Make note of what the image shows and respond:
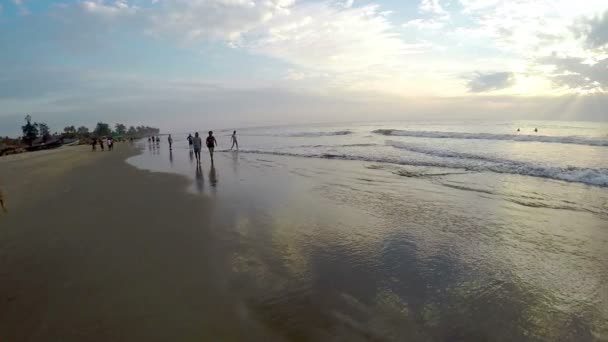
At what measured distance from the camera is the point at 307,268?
4812 millimetres

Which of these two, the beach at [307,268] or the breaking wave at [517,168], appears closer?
the beach at [307,268]

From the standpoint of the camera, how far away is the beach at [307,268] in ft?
11.2

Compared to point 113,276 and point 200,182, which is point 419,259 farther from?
point 200,182

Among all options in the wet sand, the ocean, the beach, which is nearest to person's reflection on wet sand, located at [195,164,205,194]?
the ocean

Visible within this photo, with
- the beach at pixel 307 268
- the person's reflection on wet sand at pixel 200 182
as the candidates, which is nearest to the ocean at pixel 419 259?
the beach at pixel 307 268

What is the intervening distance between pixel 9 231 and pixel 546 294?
395 inches

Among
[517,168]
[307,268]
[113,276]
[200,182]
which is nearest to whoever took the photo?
[113,276]

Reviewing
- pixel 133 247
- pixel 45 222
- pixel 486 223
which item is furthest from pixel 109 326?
pixel 486 223

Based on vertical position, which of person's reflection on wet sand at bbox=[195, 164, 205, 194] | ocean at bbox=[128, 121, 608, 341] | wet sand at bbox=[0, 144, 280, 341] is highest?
person's reflection on wet sand at bbox=[195, 164, 205, 194]

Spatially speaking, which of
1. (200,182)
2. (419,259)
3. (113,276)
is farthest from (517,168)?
(113,276)

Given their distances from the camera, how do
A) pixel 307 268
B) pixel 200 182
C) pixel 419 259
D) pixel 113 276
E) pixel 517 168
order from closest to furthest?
pixel 113 276 < pixel 307 268 < pixel 419 259 < pixel 200 182 < pixel 517 168

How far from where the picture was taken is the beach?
3.42m

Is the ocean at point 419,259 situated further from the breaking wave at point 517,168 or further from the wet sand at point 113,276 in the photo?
the breaking wave at point 517,168

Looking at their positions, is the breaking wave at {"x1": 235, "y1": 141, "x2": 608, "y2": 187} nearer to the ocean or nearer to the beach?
the ocean
